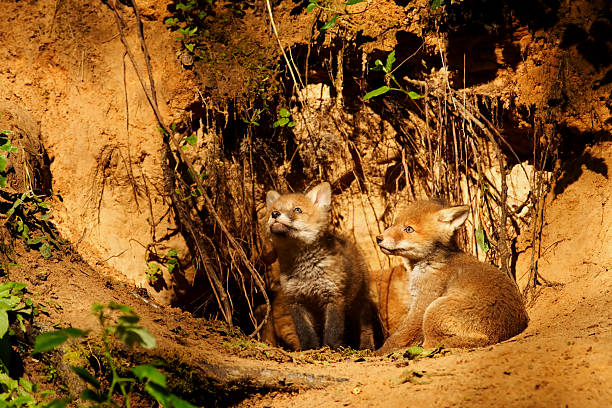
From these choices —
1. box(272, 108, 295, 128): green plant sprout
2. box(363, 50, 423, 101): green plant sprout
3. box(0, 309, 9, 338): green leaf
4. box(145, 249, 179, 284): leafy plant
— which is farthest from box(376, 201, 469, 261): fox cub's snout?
box(0, 309, 9, 338): green leaf

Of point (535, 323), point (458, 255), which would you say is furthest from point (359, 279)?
point (535, 323)

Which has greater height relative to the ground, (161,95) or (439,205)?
(161,95)

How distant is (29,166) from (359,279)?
11.3 ft

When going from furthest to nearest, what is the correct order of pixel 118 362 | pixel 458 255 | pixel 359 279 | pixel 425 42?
pixel 359 279 < pixel 425 42 < pixel 458 255 < pixel 118 362

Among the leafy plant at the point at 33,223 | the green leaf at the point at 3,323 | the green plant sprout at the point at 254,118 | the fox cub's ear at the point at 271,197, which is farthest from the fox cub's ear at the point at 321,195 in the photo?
the green leaf at the point at 3,323

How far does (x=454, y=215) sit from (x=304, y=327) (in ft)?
6.49

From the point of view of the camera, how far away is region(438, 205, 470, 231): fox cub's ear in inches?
191

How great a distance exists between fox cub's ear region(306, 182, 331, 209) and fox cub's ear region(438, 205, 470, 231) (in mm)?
1403

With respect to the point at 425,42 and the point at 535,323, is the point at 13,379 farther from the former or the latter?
the point at 425,42

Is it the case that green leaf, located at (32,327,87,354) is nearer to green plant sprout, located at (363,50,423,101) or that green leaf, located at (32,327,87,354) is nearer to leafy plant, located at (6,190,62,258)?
leafy plant, located at (6,190,62,258)

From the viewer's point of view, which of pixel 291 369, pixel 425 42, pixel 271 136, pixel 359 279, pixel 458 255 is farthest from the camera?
pixel 271 136

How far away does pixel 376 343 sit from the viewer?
5926 mm

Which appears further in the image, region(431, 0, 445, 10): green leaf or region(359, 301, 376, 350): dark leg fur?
region(359, 301, 376, 350): dark leg fur

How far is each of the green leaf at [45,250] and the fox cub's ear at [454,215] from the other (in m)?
3.42
